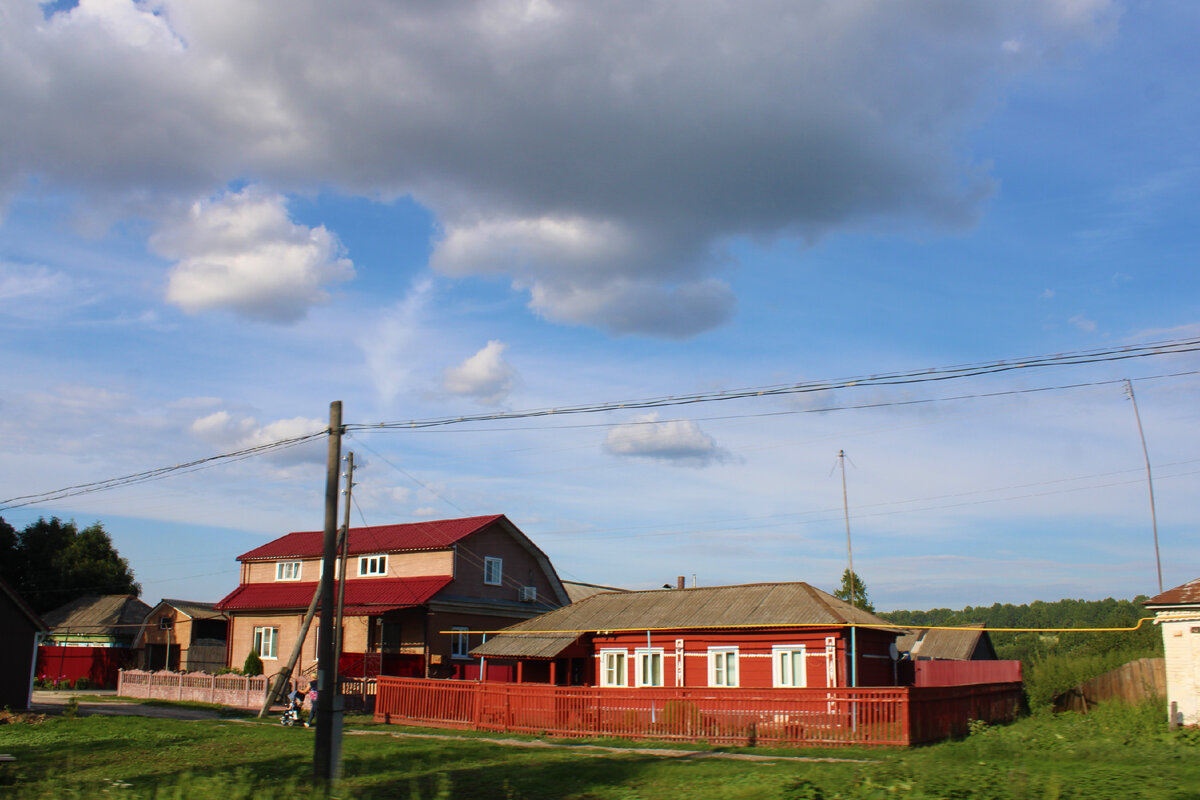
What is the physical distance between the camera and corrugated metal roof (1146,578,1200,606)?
74.2 feet

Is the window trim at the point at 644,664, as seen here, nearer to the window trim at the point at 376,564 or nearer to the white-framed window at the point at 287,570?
the window trim at the point at 376,564

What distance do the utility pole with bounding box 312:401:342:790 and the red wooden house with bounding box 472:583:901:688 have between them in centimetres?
1505

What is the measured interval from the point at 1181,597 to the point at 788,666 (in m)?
10.6

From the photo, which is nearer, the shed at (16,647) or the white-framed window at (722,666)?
the white-framed window at (722,666)

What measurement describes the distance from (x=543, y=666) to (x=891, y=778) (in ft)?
81.2

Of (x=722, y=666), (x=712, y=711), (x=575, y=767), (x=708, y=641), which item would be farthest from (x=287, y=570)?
(x=575, y=767)

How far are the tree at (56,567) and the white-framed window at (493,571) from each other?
3455cm

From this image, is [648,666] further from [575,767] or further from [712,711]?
[575,767]

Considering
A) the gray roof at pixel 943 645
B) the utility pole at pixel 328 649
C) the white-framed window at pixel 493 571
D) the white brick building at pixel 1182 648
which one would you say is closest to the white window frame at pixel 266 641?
the white-framed window at pixel 493 571

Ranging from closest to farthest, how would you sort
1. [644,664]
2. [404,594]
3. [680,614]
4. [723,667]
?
1. [723,667]
2. [644,664]
3. [680,614]
4. [404,594]

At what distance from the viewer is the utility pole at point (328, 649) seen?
14.0 metres

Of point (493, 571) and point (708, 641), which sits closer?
point (708, 641)

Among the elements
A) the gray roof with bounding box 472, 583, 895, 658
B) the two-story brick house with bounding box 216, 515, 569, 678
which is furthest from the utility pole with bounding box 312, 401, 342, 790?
the two-story brick house with bounding box 216, 515, 569, 678

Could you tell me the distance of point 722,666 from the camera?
29250 millimetres
